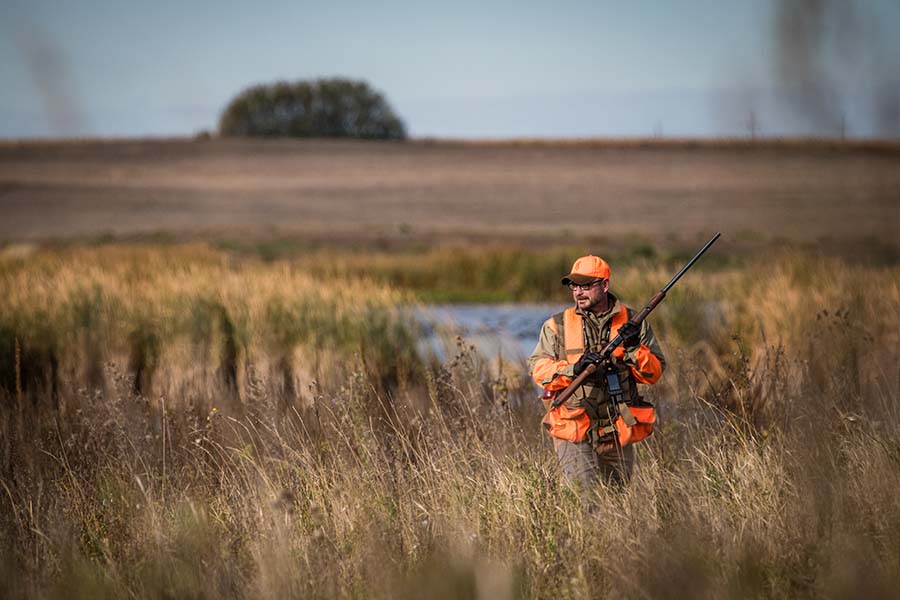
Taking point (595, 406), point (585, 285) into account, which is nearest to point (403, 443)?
point (595, 406)

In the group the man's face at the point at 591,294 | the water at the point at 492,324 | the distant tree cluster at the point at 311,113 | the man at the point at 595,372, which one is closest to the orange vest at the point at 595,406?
the man at the point at 595,372

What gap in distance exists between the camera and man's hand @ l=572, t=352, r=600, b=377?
5457 mm

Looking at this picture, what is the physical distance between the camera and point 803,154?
184 feet

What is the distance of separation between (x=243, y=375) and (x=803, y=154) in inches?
1947

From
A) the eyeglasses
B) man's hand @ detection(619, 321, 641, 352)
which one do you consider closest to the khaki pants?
man's hand @ detection(619, 321, 641, 352)

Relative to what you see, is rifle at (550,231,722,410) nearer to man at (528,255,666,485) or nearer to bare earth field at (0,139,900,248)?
man at (528,255,666,485)

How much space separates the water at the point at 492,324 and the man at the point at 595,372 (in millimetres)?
4450

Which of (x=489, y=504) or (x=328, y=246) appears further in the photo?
(x=328, y=246)

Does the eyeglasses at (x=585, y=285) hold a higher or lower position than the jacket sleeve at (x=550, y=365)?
higher

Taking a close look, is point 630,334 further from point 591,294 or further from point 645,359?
point 591,294

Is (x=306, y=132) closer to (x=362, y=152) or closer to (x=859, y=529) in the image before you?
(x=362, y=152)

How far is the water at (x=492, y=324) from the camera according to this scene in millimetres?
11211

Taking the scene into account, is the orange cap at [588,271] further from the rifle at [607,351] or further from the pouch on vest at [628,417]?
the pouch on vest at [628,417]

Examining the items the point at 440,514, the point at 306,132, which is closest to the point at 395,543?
the point at 440,514
